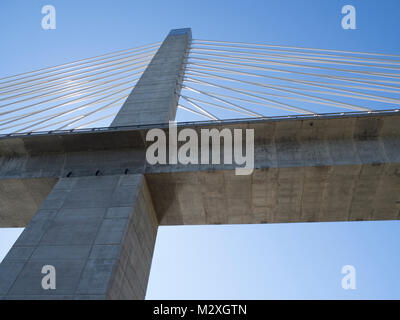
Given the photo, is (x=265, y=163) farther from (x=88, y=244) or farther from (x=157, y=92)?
(x=157, y=92)

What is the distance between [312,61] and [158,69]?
823 cm

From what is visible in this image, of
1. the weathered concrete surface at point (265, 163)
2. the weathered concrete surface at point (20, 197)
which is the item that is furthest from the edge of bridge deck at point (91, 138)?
the weathered concrete surface at point (20, 197)

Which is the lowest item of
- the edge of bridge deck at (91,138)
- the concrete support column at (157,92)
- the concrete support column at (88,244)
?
the concrete support column at (88,244)

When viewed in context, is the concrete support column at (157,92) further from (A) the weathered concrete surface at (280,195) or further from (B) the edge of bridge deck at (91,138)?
(A) the weathered concrete surface at (280,195)

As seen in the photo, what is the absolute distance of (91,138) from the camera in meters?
13.0

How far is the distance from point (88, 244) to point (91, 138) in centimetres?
454

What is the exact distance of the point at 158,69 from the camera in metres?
18.9

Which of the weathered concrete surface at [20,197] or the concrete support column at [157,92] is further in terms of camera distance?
the concrete support column at [157,92]

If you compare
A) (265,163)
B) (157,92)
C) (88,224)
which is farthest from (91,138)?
(265,163)

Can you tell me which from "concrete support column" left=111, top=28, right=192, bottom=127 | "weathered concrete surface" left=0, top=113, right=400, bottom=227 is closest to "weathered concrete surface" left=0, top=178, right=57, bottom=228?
"weathered concrete surface" left=0, top=113, right=400, bottom=227

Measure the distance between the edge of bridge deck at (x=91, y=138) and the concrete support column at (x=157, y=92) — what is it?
1.34 metres

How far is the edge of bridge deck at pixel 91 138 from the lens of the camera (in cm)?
1229
